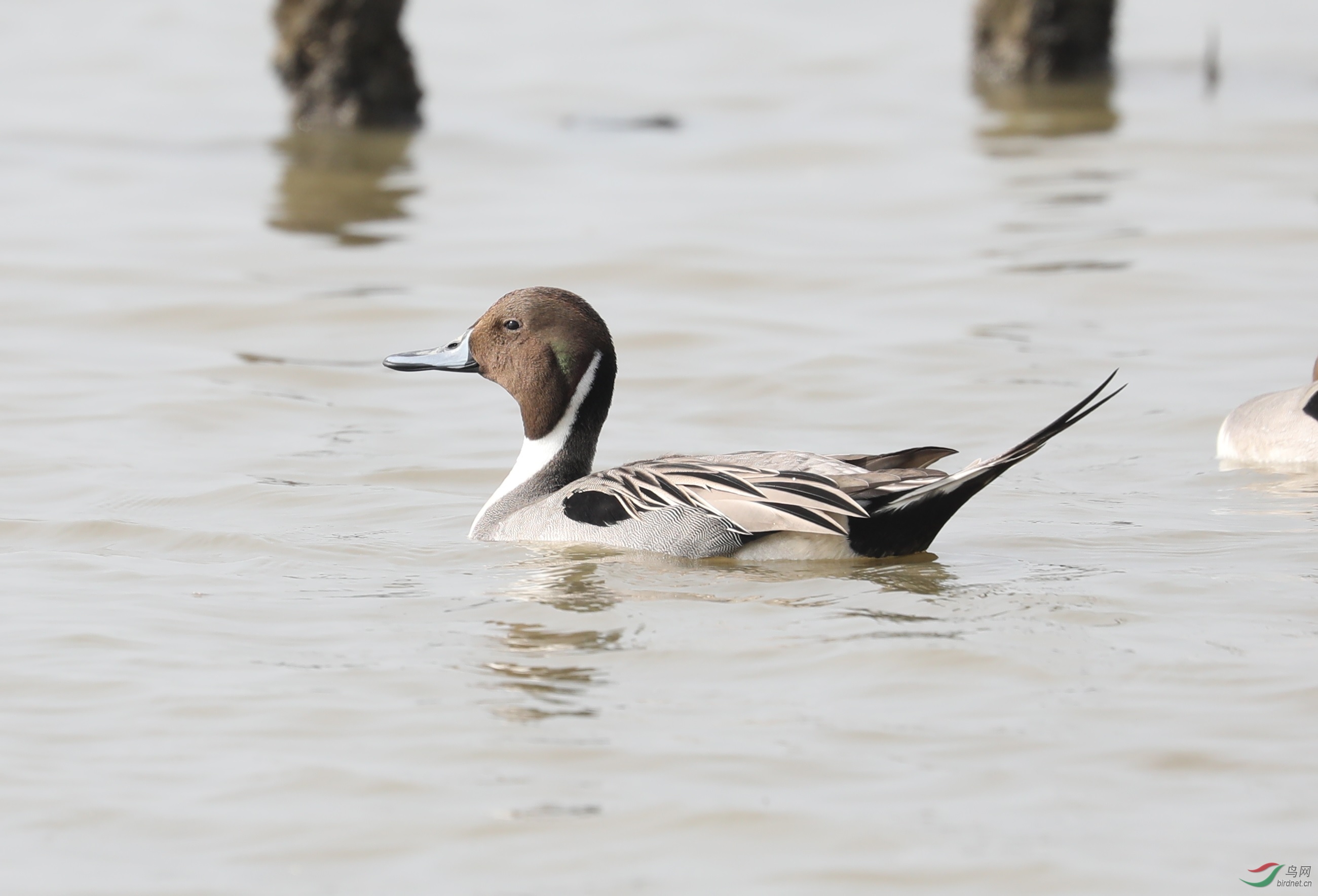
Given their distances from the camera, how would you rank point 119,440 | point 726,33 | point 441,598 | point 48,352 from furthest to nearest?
point 726,33
point 48,352
point 119,440
point 441,598

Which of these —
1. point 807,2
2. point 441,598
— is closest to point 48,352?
point 441,598

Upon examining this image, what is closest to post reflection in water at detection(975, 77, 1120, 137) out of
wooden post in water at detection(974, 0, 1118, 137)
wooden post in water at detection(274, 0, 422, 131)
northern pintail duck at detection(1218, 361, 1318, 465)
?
wooden post in water at detection(974, 0, 1118, 137)

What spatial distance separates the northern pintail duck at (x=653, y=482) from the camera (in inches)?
257

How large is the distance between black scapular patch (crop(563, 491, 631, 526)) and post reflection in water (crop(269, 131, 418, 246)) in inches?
266

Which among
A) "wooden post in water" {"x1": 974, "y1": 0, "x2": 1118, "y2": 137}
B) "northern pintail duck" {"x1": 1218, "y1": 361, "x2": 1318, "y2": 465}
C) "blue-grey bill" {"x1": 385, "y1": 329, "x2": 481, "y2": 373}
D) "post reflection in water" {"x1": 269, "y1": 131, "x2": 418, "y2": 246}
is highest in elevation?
"wooden post in water" {"x1": 974, "y1": 0, "x2": 1118, "y2": 137}

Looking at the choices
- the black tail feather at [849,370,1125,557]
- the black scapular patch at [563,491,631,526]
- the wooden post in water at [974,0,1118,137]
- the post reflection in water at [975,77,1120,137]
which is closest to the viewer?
the black tail feather at [849,370,1125,557]

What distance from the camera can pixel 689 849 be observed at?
4414 mm

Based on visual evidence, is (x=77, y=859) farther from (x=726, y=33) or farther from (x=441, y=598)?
(x=726, y=33)

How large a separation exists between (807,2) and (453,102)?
6228 millimetres

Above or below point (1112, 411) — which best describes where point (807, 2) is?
above

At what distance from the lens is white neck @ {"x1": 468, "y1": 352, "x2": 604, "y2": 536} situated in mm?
7578

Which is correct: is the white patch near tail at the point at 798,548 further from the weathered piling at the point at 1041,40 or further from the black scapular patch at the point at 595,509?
the weathered piling at the point at 1041,40

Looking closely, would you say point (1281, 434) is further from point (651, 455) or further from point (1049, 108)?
point (1049, 108)

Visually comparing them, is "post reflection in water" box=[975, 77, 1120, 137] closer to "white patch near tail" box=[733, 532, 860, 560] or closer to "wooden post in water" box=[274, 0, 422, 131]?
"wooden post in water" box=[274, 0, 422, 131]
